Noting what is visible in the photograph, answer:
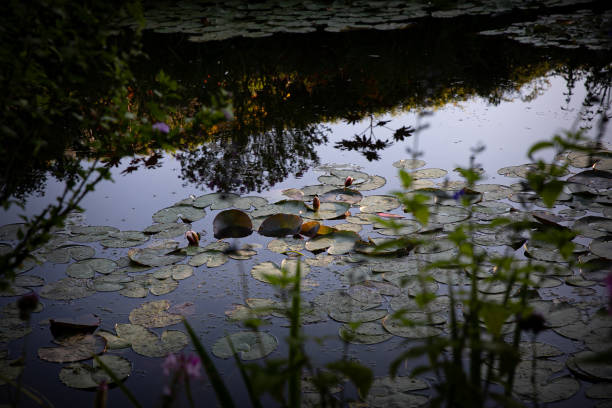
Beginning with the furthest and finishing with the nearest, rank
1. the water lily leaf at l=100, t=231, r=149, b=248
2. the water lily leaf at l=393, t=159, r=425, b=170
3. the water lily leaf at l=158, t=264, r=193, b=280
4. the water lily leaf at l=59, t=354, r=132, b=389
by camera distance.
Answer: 1. the water lily leaf at l=393, t=159, r=425, b=170
2. the water lily leaf at l=100, t=231, r=149, b=248
3. the water lily leaf at l=158, t=264, r=193, b=280
4. the water lily leaf at l=59, t=354, r=132, b=389

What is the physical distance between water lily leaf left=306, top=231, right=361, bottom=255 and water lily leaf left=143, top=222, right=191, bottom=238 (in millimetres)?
608

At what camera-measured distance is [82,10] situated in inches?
43.6

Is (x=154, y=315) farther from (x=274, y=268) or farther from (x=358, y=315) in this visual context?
(x=358, y=315)

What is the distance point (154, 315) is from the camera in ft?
5.42

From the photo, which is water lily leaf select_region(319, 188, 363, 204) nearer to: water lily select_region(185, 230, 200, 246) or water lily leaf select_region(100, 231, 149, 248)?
water lily select_region(185, 230, 200, 246)

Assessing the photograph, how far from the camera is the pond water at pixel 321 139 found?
155cm

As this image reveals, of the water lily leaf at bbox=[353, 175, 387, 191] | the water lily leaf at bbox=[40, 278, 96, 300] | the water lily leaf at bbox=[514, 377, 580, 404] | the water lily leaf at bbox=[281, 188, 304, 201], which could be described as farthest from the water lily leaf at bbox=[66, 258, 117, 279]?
the water lily leaf at bbox=[514, 377, 580, 404]

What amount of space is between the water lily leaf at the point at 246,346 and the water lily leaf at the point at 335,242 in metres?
0.57

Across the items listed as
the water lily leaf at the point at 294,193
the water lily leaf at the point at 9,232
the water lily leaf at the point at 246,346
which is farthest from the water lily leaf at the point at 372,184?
the water lily leaf at the point at 9,232

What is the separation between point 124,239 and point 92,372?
87 cm

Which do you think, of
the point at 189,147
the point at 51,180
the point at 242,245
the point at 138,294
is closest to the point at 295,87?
the point at 189,147

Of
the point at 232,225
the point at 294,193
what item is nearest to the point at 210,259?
the point at 232,225

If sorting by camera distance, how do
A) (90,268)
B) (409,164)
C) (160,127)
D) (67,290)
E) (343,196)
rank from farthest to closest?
(409,164) → (343,196) → (90,268) → (67,290) → (160,127)

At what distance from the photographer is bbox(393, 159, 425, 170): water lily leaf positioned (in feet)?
9.05
